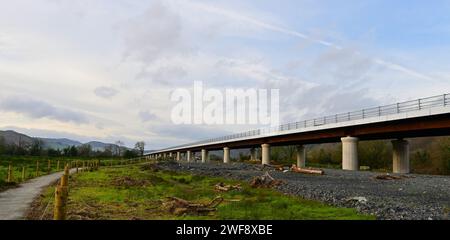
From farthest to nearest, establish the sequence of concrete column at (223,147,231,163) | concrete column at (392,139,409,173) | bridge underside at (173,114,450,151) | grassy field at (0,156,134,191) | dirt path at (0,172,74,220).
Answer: concrete column at (223,147,231,163)
concrete column at (392,139,409,173)
bridge underside at (173,114,450,151)
grassy field at (0,156,134,191)
dirt path at (0,172,74,220)

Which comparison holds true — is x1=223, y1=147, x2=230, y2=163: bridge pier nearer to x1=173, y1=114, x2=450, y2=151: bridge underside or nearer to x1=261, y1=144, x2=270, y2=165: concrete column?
x1=261, y1=144, x2=270, y2=165: concrete column

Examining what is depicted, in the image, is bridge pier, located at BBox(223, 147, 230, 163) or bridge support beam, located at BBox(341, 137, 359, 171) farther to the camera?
bridge pier, located at BBox(223, 147, 230, 163)

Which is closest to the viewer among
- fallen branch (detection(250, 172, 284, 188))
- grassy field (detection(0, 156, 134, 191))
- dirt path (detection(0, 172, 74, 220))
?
dirt path (detection(0, 172, 74, 220))

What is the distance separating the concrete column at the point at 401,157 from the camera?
54250 mm

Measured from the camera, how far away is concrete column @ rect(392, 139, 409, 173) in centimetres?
5425

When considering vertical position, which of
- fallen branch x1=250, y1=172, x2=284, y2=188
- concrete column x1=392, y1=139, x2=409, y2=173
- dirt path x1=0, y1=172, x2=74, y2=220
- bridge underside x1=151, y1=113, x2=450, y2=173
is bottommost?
dirt path x1=0, y1=172, x2=74, y2=220

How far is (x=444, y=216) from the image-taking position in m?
14.7

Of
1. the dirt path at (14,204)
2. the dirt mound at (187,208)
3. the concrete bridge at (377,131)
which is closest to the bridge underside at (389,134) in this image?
the concrete bridge at (377,131)

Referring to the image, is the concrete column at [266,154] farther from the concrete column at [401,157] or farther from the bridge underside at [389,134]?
the concrete column at [401,157]

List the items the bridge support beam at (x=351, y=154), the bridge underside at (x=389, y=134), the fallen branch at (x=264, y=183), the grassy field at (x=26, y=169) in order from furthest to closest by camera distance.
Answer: the bridge support beam at (x=351, y=154) < the bridge underside at (x=389, y=134) < the grassy field at (x=26, y=169) < the fallen branch at (x=264, y=183)

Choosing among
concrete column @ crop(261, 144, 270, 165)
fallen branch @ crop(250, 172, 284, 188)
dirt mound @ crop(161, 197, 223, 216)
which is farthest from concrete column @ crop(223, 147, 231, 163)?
dirt mound @ crop(161, 197, 223, 216)
